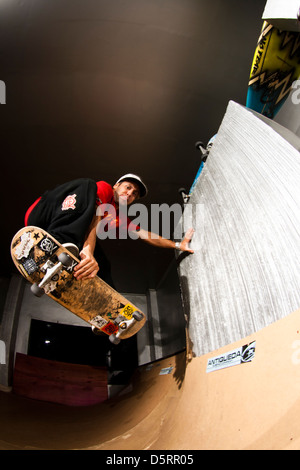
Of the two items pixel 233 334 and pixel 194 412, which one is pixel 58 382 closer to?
pixel 194 412

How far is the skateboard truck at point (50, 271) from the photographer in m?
1.67

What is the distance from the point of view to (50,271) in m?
1.68

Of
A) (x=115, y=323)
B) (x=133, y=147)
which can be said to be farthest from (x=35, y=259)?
(x=133, y=147)

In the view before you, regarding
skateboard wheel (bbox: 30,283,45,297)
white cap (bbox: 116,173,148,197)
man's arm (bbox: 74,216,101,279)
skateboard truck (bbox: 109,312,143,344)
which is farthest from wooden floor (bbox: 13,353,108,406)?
white cap (bbox: 116,173,148,197)

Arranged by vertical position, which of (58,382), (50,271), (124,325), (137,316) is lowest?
(58,382)

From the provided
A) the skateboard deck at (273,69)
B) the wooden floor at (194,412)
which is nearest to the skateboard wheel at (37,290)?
the wooden floor at (194,412)

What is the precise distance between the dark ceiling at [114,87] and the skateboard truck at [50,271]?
204cm

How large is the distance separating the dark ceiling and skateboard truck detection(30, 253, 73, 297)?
2044mm

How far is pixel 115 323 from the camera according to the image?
7.14 ft

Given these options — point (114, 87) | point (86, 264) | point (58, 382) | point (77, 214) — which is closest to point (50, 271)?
point (86, 264)

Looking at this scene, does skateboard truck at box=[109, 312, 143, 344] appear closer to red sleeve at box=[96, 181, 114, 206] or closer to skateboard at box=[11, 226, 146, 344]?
skateboard at box=[11, 226, 146, 344]

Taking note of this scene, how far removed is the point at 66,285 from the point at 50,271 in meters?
0.22
